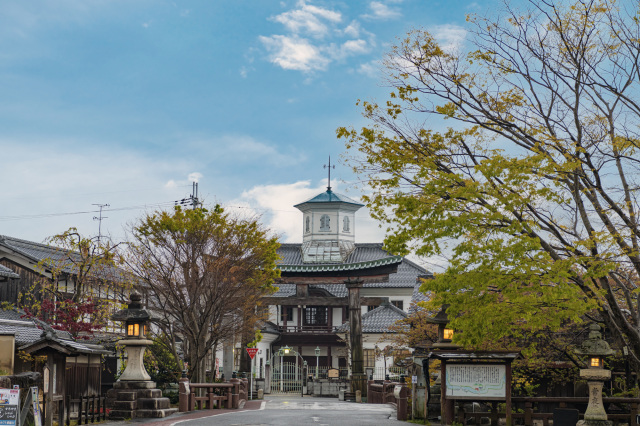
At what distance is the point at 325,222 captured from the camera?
6519cm

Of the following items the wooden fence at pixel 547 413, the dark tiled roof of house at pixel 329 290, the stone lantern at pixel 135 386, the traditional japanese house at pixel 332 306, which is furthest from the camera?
the dark tiled roof of house at pixel 329 290

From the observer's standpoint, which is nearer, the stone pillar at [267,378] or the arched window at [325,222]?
the stone pillar at [267,378]

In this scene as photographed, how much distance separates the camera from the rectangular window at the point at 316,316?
62.1 metres

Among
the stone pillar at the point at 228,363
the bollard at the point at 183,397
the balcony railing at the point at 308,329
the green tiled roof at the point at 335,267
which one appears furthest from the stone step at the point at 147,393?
the balcony railing at the point at 308,329

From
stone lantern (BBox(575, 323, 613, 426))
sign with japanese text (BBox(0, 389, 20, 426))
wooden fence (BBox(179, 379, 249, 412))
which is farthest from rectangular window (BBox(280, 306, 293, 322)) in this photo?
sign with japanese text (BBox(0, 389, 20, 426))

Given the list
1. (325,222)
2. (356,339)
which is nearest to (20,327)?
(356,339)

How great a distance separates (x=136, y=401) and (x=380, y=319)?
112 feet

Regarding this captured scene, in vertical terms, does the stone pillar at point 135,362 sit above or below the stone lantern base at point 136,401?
above

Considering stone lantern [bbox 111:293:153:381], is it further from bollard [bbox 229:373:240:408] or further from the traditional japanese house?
the traditional japanese house

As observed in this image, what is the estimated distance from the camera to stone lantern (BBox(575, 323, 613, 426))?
18406 mm

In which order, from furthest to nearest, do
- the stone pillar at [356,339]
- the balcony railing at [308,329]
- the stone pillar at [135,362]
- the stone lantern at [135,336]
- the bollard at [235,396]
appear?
the balcony railing at [308,329] → the stone pillar at [356,339] → the bollard at [235,396] → the stone lantern at [135,336] → the stone pillar at [135,362]

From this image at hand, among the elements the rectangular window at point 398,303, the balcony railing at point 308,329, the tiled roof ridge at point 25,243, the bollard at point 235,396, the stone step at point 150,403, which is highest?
the tiled roof ridge at point 25,243

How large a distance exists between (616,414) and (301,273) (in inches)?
1049

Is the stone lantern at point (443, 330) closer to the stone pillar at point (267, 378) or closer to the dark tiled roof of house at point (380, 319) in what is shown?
the stone pillar at point (267, 378)
